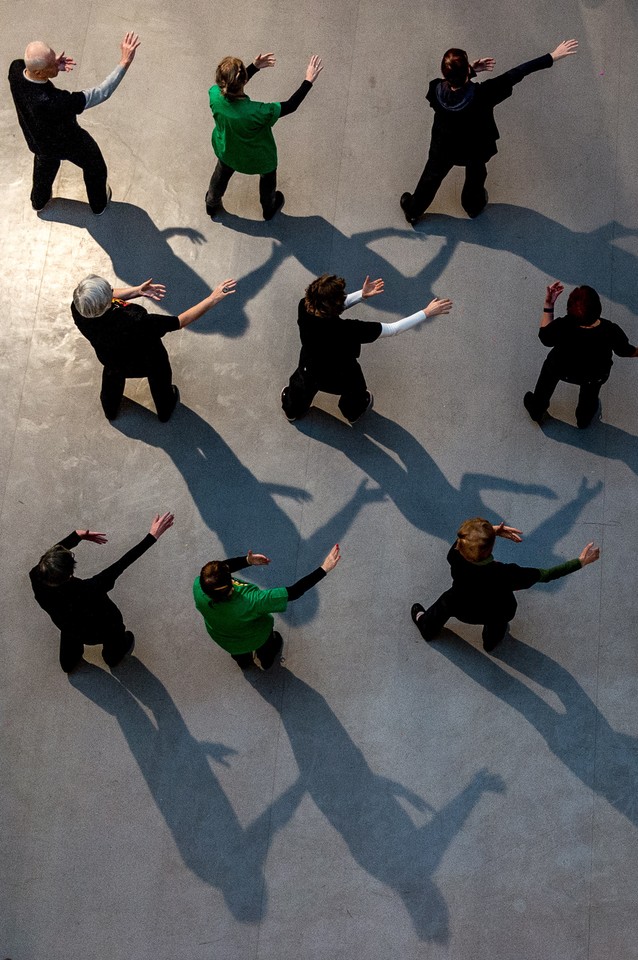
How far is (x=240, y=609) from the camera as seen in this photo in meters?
4.41

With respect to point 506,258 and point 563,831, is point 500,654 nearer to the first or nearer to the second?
point 563,831

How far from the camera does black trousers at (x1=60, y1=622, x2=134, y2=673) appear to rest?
4.86 m

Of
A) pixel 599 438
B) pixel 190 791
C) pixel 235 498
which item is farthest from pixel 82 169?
pixel 190 791

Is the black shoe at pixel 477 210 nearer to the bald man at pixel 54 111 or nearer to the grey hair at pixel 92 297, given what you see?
the bald man at pixel 54 111

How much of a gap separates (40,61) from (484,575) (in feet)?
12.0

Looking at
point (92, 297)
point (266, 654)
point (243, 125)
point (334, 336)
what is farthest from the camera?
point (243, 125)

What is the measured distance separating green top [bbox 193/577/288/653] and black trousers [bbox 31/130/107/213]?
286cm

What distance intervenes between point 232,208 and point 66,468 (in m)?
2.04

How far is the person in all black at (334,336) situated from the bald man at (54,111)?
1.84m

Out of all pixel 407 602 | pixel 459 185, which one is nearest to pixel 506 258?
pixel 459 185

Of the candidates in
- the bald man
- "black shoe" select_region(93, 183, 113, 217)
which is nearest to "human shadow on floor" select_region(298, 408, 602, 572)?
"black shoe" select_region(93, 183, 113, 217)

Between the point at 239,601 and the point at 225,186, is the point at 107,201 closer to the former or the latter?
the point at 225,186

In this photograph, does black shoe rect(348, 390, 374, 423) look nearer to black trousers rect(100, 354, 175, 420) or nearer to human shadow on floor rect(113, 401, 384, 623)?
human shadow on floor rect(113, 401, 384, 623)

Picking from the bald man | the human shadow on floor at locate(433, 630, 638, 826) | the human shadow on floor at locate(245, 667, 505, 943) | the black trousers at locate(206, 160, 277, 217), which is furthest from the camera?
the black trousers at locate(206, 160, 277, 217)
